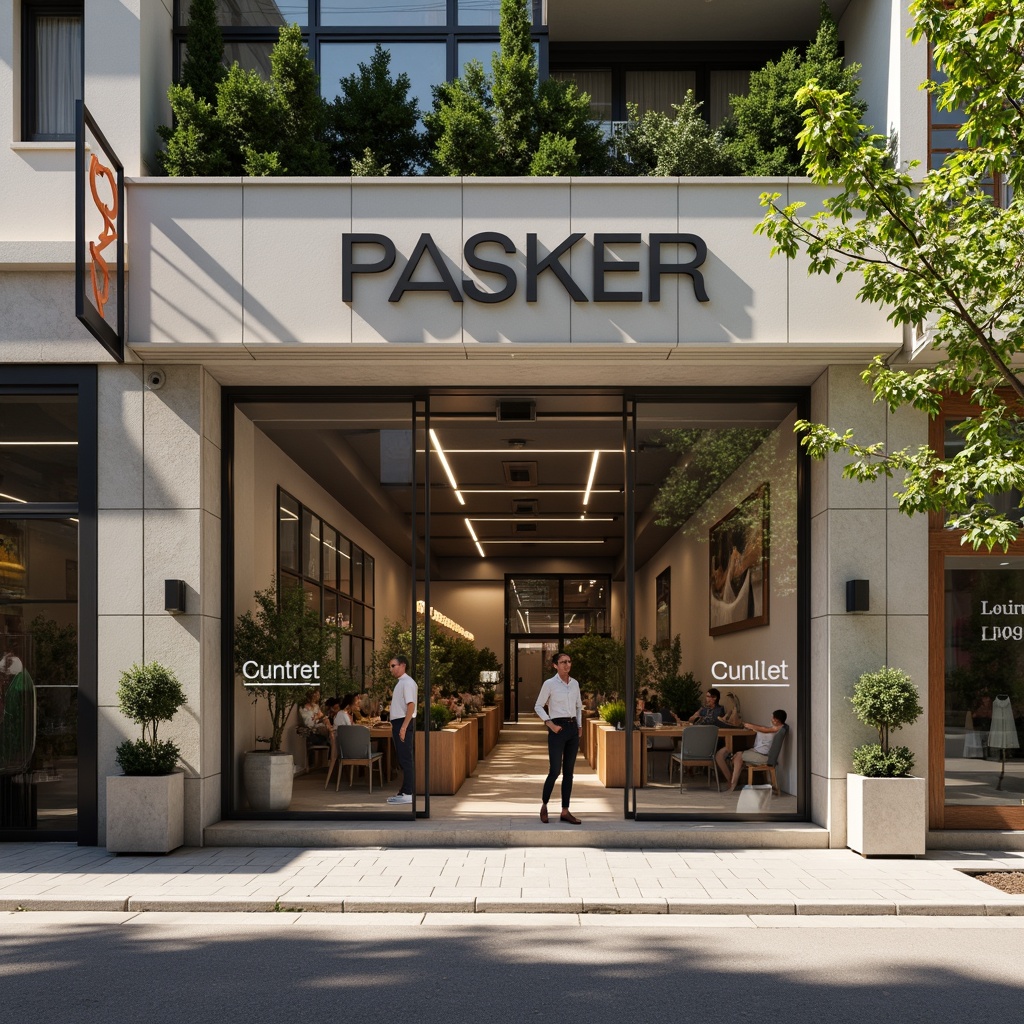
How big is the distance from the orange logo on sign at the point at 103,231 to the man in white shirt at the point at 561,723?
5.57 metres

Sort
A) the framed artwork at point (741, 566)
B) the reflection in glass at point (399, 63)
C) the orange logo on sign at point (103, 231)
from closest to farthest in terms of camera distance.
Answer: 1. the orange logo on sign at point (103, 231)
2. the framed artwork at point (741, 566)
3. the reflection in glass at point (399, 63)

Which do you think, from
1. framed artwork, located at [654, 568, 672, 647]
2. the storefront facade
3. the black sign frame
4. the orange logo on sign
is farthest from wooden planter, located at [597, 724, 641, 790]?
the orange logo on sign

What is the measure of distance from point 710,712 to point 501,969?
6100 mm

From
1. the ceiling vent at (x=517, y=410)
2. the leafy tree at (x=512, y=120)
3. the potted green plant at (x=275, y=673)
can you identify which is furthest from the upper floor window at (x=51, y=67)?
the potted green plant at (x=275, y=673)

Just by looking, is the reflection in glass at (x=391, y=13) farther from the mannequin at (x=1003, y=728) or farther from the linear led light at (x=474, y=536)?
the linear led light at (x=474, y=536)

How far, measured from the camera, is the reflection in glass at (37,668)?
36.4ft

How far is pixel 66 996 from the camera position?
6238 millimetres

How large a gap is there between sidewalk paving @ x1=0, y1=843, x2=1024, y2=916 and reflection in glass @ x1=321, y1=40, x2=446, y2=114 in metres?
8.46

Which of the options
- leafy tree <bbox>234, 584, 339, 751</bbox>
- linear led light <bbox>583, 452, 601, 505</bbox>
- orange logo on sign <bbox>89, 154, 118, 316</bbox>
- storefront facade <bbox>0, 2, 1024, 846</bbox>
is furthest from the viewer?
linear led light <bbox>583, 452, 601, 505</bbox>

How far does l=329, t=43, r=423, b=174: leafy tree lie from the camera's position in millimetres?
12805

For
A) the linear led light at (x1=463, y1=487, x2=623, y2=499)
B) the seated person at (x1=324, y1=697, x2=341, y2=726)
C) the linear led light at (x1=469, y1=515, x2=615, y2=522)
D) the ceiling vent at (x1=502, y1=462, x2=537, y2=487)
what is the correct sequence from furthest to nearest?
the linear led light at (x1=469, y1=515, x2=615, y2=522)
the linear led light at (x1=463, y1=487, x2=623, y2=499)
the ceiling vent at (x1=502, y1=462, x2=537, y2=487)
the seated person at (x1=324, y1=697, x2=341, y2=726)

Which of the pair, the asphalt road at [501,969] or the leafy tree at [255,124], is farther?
the leafy tree at [255,124]

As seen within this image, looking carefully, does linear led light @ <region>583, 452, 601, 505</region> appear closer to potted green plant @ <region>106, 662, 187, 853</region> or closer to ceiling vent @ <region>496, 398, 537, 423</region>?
ceiling vent @ <region>496, 398, 537, 423</region>

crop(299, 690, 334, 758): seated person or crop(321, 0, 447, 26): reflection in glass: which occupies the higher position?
crop(321, 0, 447, 26): reflection in glass
